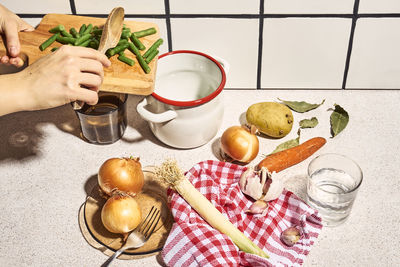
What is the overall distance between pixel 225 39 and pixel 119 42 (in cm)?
27

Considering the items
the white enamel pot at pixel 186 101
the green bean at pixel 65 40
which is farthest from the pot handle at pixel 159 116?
the green bean at pixel 65 40

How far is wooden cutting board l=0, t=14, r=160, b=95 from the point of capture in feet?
2.80

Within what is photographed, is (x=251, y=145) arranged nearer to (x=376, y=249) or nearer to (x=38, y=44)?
(x=376, y=249)

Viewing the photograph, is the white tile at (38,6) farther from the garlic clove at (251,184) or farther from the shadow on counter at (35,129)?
the garlic clove at (251,184)

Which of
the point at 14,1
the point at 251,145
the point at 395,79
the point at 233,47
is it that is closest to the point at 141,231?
the point at 251,145

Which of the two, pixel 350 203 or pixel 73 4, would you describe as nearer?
pixel 350 203

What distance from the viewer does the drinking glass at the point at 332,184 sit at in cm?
81

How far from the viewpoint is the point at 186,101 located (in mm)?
896

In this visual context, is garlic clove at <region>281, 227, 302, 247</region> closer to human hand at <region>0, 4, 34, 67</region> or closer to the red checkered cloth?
the red checkered cloth

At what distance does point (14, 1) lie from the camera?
104 centimetres

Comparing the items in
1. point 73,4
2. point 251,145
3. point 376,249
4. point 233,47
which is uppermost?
point 73,4

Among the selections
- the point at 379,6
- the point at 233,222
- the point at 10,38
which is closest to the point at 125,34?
the point at 10,38

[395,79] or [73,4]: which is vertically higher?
[73,4]

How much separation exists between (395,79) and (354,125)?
0.62ft
